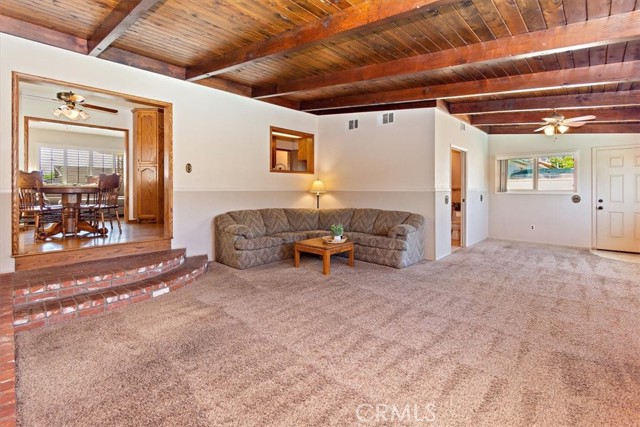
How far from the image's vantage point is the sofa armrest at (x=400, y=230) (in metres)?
5.18

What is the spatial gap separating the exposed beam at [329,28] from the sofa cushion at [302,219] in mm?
2828

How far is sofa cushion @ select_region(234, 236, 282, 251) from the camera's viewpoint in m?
4.92

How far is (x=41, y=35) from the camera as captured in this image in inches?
143

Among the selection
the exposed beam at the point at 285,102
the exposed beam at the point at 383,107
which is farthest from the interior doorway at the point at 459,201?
the exposed beam at the point at 285,102

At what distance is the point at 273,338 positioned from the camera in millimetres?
2705

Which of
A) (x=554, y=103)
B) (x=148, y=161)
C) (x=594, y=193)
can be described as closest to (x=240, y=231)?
(x=148, y=161)

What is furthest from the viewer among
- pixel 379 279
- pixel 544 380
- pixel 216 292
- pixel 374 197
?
pixel 374 197

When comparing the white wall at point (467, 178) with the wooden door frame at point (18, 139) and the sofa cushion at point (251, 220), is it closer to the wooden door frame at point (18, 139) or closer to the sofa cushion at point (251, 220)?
the sofa cushion at point (251, 220)

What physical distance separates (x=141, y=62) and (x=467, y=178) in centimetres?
628

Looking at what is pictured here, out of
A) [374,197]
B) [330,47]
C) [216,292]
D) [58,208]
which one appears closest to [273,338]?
[216,292]

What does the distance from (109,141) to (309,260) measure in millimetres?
7965

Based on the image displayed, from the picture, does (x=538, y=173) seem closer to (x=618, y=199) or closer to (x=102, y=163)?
(x=618, y=199)

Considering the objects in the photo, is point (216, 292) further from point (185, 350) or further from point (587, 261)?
point (587, 261)

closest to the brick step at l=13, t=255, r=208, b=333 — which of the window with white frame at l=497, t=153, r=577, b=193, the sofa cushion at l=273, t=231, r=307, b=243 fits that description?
the sofa cushion at l=273, t=231, r=307, b=243
